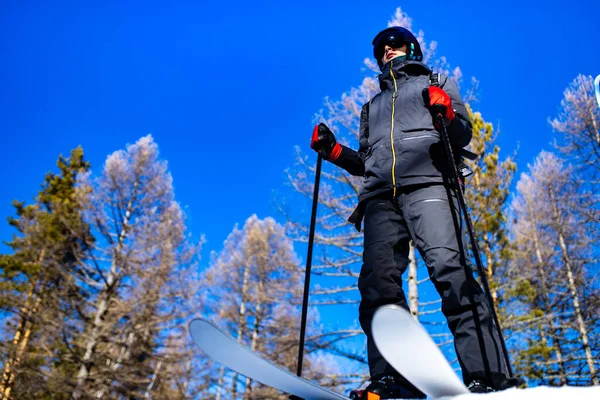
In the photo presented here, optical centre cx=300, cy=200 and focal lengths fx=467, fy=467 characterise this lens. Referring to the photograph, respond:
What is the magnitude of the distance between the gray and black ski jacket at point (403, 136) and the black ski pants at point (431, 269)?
0.07 meters

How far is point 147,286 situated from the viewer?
11570 millimetres

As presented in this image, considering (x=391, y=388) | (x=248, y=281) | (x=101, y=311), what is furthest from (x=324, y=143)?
(x=248, y=281)

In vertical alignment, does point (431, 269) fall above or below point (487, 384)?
above

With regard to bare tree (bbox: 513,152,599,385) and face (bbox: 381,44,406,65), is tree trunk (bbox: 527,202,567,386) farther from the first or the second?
face (bbox: 381,44,406,65)

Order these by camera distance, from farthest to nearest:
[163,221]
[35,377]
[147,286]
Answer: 1. [163,221]
2. [147,286]
3. [35,377]

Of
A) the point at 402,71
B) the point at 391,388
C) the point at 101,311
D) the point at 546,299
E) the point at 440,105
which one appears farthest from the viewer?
the point at 546,299

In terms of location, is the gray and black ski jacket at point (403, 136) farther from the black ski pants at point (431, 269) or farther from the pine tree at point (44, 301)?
the pine tree at point (44, 301)

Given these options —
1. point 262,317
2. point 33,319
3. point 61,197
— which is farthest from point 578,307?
point 61,197

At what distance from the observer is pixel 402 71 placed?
2494 millimetres

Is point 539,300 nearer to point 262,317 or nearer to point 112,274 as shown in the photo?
point 262,317

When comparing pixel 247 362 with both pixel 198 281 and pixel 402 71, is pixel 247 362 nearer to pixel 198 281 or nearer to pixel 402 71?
pixel 402 71

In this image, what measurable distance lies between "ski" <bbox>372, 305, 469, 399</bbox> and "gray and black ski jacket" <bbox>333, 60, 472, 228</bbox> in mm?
1050

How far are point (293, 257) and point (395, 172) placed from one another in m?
16.1

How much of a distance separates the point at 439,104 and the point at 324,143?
2.27 ft
